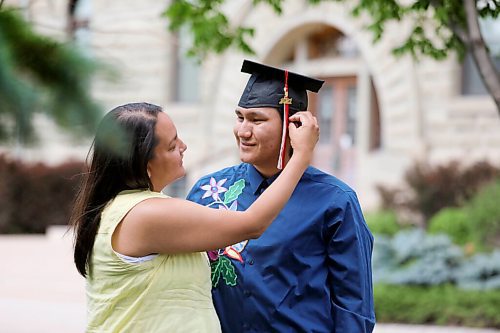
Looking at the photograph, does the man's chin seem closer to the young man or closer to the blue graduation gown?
the young man

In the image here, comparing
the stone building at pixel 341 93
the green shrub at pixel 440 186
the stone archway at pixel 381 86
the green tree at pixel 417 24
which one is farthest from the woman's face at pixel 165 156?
the stone archway at pixel 381 86

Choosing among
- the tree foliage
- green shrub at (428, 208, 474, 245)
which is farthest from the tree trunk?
green shrub at (428, 208, 474, 245)

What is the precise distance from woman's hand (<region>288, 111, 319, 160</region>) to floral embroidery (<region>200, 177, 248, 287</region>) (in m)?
0.39

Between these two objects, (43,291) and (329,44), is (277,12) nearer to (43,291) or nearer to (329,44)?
(43,291)

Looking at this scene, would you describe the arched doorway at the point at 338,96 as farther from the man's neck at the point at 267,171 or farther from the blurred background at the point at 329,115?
the man's neck at the point at 267,171

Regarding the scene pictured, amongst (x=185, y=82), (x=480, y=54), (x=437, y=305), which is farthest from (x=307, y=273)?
(x=185, y=82)

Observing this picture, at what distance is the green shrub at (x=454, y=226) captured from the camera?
1172 centimetres

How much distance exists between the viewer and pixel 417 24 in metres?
5.76

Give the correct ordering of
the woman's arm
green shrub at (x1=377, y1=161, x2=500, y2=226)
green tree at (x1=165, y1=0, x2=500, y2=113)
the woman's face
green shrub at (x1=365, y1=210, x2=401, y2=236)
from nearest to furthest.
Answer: the woman's arm < the woman's face < green tree at (x1=165, y1=0, x2=500, y2=113) < green shrub at (x1=365, y1=210, x2=401, y2=236) < green shrub at (x1=377, y1=161, x2=500, y2=226)

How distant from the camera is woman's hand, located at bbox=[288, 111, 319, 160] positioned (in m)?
2.58


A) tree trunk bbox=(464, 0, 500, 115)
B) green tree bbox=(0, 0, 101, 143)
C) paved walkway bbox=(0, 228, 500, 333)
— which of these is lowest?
paved walkway bbox=(0, 228, 500, 333)

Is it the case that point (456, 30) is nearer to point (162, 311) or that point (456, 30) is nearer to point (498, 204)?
point (162, 311)

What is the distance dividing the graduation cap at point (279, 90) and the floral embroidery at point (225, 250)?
A: 0.79ft

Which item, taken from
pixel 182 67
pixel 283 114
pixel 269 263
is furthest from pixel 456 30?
pixel 182 67
